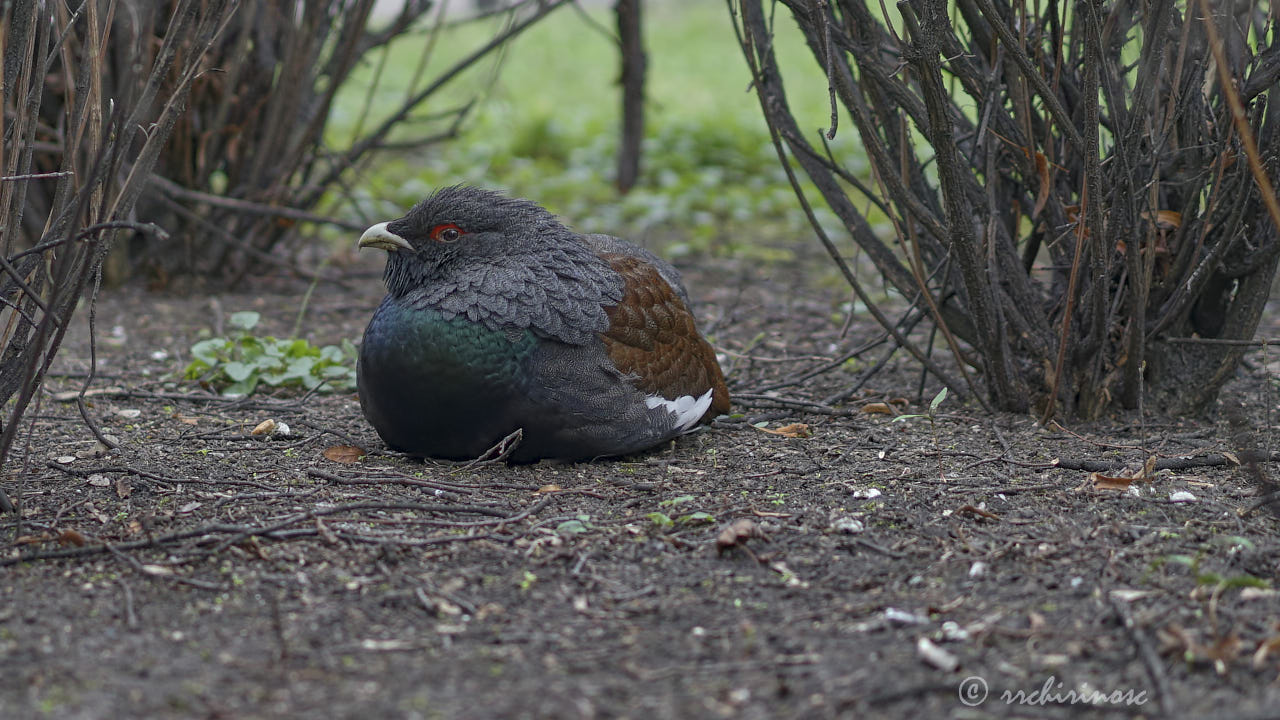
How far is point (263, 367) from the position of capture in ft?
16.2

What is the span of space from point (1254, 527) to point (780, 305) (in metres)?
3.58

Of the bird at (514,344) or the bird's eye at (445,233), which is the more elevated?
the bird's eye at (445,233)

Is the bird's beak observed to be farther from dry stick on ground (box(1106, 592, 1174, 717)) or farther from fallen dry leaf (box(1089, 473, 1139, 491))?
dry stick on ground (box(1106, 592, 1174, 717))

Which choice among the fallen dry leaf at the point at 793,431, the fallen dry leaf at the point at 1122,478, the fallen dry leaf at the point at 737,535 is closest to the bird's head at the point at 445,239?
the fallen dry leaf at the point at 793,431

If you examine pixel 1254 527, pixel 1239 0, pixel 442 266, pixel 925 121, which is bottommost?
pixel 1254 527

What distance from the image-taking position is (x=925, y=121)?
385 centimetres

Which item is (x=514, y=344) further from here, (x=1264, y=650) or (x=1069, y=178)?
(x=1264, y=650)

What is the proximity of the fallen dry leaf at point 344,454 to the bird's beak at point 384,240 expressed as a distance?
67 cm

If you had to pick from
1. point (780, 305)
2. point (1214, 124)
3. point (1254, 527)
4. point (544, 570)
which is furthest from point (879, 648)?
point (780, 305)

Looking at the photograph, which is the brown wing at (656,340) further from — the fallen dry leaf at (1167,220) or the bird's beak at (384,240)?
the fallen dry leaf at (1167,220)

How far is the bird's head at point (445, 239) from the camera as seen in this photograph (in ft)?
13.3

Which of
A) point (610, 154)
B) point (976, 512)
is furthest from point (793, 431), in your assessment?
point (610, 154)

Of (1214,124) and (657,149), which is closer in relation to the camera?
(1214,124)

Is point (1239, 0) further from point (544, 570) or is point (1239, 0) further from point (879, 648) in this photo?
point (544, 570)
